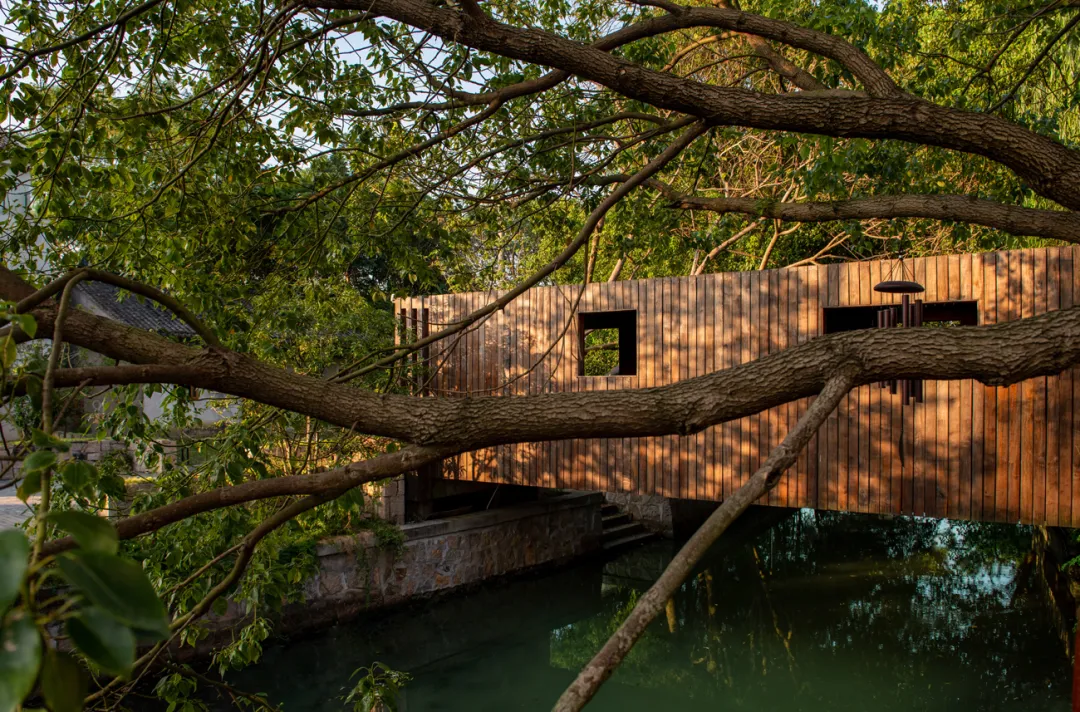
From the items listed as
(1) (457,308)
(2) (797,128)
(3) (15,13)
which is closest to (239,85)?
(3) (15,13)

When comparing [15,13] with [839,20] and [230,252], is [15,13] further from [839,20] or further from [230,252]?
[839,20]

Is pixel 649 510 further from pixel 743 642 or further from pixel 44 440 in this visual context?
pixel 44 440

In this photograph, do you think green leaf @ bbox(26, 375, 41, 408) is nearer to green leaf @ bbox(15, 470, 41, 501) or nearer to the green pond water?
green leaf @ bbox(15, 470, 41, 501)

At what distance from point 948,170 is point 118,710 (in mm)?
10145

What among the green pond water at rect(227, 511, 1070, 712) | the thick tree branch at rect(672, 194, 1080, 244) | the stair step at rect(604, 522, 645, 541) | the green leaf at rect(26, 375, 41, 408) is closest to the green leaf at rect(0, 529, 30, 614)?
the green leaf at rect(26, 375, 41, 408)

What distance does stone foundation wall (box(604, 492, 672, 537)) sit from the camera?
11625 millimetres

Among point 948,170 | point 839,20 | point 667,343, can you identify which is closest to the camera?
point 839,20

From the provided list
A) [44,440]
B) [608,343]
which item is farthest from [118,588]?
[608,343]

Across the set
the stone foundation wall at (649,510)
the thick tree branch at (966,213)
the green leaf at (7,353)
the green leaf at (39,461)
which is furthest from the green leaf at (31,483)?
the stone foundation wall at (649,510)

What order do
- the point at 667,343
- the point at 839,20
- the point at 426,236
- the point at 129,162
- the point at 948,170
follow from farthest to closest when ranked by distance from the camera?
the point at 948,170
the point at 667,343
the point at 839,20
the point at 426,236
the point at 129,162

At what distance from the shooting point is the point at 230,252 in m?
3.37

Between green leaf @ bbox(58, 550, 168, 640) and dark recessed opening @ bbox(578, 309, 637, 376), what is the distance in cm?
702

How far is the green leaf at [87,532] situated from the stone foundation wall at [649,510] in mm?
11293

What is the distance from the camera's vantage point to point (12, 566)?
0.40m
